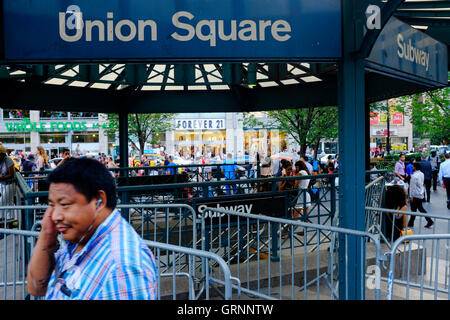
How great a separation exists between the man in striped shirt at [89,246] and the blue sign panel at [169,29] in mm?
2557

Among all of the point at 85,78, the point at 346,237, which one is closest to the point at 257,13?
the point at 346,237

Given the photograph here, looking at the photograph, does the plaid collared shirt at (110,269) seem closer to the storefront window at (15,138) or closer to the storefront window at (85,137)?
the storefront window at (85,137)

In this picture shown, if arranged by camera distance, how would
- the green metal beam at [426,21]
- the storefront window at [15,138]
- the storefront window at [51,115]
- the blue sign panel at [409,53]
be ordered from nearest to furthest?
1. the blue sign panel at [409,53]
2. the green metal beam at [426,21]
3. the storefront window at [51,115]
4. the storefront window at [15,138]

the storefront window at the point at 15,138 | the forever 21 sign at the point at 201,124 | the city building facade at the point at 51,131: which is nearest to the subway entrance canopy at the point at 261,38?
the forever 21 sign at the point at 201,124

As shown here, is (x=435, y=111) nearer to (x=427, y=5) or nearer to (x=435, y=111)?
(x=435, y=111)

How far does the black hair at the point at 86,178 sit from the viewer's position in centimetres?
184

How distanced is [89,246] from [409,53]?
503cm

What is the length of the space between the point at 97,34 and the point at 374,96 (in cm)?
674

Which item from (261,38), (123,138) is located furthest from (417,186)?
(261,38)

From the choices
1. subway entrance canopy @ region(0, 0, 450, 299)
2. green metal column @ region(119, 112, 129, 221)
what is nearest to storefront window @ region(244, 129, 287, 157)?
green metal column @ region(119, 112, 129, 221)

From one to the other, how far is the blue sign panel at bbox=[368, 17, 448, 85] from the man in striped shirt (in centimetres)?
380

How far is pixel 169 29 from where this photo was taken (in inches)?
167

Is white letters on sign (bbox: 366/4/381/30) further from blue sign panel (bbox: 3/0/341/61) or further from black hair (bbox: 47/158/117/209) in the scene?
black hair (bbox: 47/158/117/209)

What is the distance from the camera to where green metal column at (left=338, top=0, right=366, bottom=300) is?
4648mm
